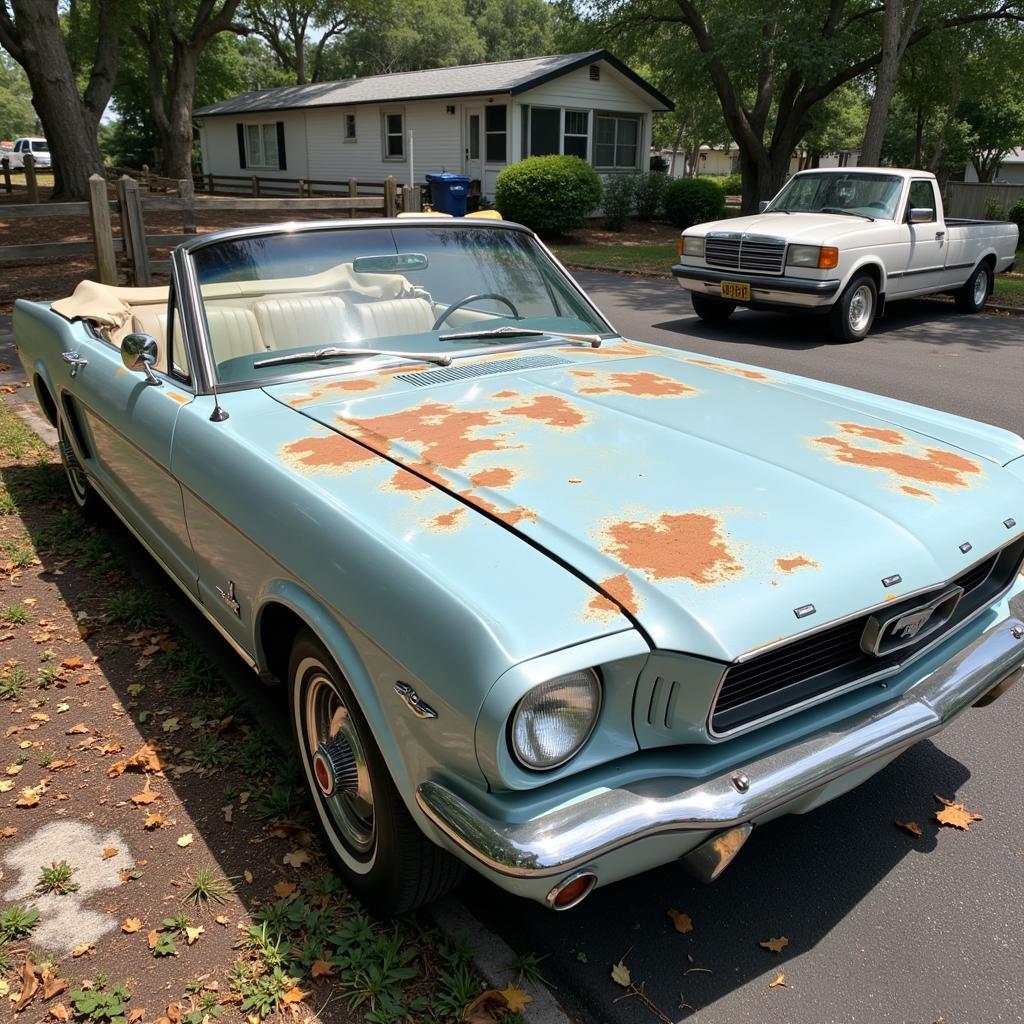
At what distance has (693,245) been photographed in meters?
10.9

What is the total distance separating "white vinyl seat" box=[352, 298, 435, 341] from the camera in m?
3.44

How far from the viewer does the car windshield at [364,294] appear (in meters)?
3.24

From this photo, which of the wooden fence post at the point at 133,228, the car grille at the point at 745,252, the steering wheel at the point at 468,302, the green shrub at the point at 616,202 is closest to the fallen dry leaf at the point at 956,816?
the steering wheel at the point at 468,302

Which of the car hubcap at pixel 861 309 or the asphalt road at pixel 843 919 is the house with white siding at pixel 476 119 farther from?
the asphalt road at pixel 843 919

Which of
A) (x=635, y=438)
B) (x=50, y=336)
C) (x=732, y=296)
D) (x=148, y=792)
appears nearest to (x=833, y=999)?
(x=635, y=438)

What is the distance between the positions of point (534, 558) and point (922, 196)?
36.0ft

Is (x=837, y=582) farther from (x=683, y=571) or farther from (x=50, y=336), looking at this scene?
(x=50, y=336)

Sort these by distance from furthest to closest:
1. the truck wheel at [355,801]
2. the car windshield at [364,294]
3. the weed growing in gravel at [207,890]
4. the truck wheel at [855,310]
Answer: the truck wheel at [855,310] < the car windshield at [364,294] < the weed growing in gravel at [207,890] < the truck wheel at [355,801]

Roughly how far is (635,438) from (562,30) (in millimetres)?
26965

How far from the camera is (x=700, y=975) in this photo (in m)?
2.25

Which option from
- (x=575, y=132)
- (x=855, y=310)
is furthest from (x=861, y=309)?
(x=575, y=132)

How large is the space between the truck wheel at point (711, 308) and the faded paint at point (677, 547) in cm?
946

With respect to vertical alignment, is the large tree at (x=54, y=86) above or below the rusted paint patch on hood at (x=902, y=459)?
above

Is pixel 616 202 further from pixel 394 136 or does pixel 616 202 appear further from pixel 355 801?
pixel 355 801
